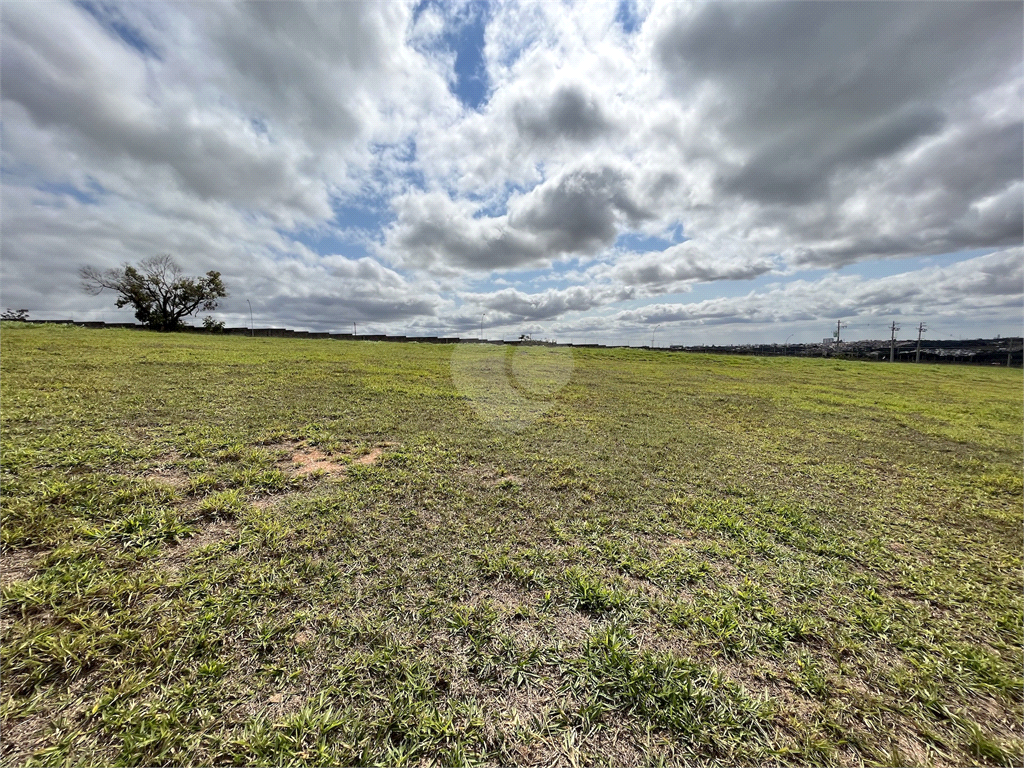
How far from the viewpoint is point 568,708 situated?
→ 5.78 ft

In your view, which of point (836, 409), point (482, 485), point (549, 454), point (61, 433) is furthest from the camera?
point (836, 409)

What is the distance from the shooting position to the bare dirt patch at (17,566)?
2.25 metres

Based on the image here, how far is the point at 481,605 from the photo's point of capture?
2.37 meters

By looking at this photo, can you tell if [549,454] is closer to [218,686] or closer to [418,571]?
[418,571]

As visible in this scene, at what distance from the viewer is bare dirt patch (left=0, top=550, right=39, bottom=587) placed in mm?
2248

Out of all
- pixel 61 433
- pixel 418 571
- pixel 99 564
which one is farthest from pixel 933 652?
pixel 61 433

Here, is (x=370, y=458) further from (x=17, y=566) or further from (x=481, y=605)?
(x=481, y=605)

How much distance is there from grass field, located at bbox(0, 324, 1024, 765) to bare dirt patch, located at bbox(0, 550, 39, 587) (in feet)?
0.05

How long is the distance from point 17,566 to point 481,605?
298 cm

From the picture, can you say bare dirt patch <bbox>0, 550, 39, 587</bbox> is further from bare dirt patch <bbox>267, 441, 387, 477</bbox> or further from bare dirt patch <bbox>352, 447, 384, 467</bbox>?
bare dirt patch <bbox>352, 447, 384, 467</bbox>

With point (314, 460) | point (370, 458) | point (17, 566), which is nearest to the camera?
point (17, 566)

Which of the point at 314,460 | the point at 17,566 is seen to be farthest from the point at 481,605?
the point at 314,460

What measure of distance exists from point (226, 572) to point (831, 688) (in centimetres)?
365

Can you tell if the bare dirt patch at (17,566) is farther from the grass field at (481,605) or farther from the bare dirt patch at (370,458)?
the bare dirt patch at (370,458)
